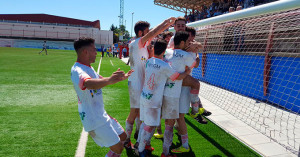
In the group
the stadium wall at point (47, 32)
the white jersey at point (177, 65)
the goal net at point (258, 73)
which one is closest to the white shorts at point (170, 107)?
the white jersey at point (177, 65)

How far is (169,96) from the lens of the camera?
300 cm

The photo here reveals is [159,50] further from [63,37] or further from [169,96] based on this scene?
[63,37]

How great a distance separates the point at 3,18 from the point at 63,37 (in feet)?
74.8

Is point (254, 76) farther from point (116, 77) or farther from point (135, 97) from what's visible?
point (116, 77)

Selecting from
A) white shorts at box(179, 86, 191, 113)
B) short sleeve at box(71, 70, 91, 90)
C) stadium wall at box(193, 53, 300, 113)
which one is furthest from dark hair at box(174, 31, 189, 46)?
stadium wall at box(193, 53, 300, 113)

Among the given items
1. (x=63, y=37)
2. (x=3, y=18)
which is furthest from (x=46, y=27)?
(x=3, y=18)

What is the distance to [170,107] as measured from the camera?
2.99m

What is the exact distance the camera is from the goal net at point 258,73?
4793 mm

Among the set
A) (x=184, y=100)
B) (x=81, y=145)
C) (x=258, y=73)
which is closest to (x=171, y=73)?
(x=184, y=100)

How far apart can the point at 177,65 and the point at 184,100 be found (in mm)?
626

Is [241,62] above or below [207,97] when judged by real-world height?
above

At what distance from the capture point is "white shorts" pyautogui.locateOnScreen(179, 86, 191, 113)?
10.5 feet

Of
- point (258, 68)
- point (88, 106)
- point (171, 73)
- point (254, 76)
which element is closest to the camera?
point (88, 106)

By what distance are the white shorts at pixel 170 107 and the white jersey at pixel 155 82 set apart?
13cm
